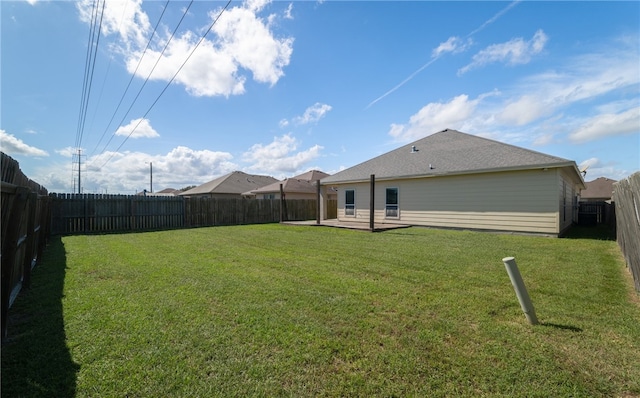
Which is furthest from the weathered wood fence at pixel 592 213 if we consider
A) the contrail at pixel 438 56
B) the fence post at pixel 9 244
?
the fence post at pixel 9 244

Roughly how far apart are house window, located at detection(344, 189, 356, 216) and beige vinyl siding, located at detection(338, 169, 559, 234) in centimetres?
173

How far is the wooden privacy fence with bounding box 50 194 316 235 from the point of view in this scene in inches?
485

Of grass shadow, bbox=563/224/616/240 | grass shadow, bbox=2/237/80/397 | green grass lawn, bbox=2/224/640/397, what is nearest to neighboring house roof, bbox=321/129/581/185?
grass shadow, bbox=563/224/616/240

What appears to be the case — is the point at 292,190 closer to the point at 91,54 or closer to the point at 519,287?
the point at 91,54

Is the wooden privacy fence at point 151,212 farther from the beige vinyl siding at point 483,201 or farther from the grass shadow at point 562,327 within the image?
the grass shadow at point 562,327

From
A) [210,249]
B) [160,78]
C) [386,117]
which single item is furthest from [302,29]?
[210,249]

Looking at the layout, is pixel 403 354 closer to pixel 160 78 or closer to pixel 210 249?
pixel 210 249

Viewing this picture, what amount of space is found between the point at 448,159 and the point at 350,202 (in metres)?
5.83

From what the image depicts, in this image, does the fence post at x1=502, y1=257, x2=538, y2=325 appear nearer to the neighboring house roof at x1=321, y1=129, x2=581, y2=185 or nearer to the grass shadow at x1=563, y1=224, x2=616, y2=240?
the neighboring house roof at x1=321, y1=129, x2=581, y2=185

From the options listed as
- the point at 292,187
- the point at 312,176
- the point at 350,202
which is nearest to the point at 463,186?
the point at 350,202

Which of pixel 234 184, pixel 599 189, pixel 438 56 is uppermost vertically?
pixel 438 56

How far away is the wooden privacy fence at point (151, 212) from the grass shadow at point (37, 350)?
1058cm

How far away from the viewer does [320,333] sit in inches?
112

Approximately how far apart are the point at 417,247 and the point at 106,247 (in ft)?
30.4
